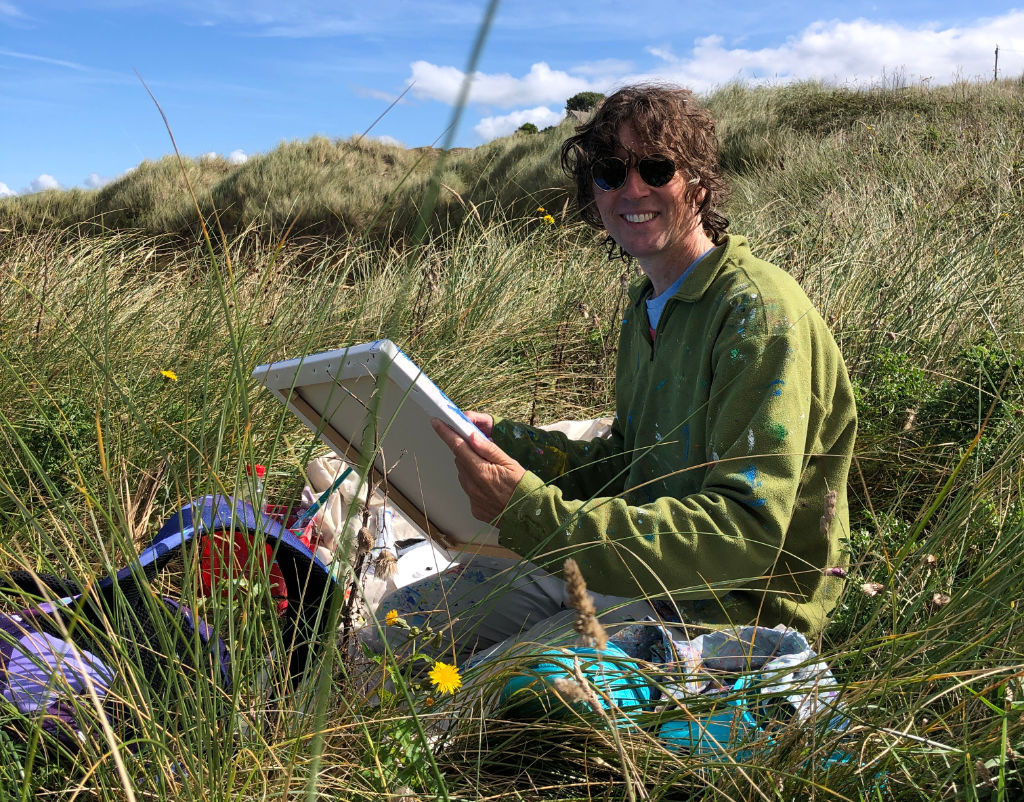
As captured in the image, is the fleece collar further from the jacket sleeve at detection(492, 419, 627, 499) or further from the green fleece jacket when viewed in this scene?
the jacket sleeve at detection(492, 419, 627, 499)

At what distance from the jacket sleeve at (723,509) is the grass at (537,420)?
0.24m

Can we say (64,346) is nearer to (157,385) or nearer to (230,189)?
(157,385)

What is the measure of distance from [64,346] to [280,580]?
1.93 metres

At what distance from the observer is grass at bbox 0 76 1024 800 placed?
123 centimetres

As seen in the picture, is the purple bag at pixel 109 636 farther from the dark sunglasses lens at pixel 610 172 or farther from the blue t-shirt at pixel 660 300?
the dark sunglasses lens at pixel 610 172

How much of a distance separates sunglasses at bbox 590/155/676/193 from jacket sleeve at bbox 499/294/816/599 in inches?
20.8

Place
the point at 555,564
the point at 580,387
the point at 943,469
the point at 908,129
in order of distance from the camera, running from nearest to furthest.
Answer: the point at 555,564, the point at 943,469, the point at 580,387, the point at 908,129

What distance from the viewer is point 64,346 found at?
3201mm

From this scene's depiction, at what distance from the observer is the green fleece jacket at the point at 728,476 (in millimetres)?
1583

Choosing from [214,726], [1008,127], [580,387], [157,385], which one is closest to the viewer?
[214,726]

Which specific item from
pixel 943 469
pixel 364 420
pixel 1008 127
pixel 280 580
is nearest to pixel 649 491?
pixel 364 420

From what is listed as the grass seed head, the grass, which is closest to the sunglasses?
the grass

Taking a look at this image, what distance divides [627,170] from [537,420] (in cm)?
172

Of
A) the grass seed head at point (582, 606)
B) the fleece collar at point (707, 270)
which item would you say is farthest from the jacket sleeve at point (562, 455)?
the grass seed head at point (582, 606)
